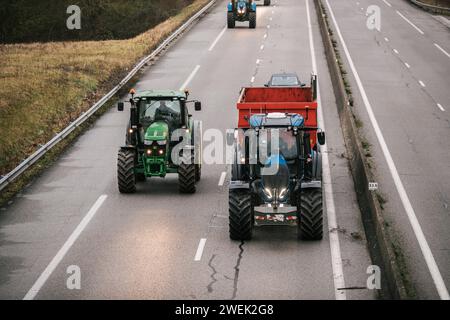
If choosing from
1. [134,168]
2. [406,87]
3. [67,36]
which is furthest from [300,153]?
[67,36]

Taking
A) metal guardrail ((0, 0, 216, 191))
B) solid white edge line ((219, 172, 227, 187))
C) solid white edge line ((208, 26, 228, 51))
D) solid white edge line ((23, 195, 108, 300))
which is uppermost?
solid white edge line ((208, 26, 228, 51))

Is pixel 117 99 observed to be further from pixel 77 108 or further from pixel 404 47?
pixel 404 47

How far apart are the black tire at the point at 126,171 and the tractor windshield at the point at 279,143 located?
4.98 m

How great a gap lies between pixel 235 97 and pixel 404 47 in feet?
68.3

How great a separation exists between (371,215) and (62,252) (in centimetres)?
769

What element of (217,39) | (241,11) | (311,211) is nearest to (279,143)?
(311,211)

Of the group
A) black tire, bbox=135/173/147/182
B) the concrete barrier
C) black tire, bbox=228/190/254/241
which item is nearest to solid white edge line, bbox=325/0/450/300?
the concrete barrier

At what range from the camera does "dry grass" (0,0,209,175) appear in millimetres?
32844

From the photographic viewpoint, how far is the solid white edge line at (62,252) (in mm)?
17906

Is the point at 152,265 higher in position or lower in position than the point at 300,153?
lower

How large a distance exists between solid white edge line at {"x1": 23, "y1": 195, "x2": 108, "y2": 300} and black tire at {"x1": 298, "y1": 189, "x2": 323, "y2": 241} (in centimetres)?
548

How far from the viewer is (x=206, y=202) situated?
24.4 meters

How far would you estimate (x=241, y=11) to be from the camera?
62.0 metres

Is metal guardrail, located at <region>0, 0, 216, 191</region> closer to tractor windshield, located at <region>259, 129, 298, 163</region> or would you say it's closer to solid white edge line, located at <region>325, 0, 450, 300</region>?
tractor windshield, located at <region>259, 129, 298, 163</region>
